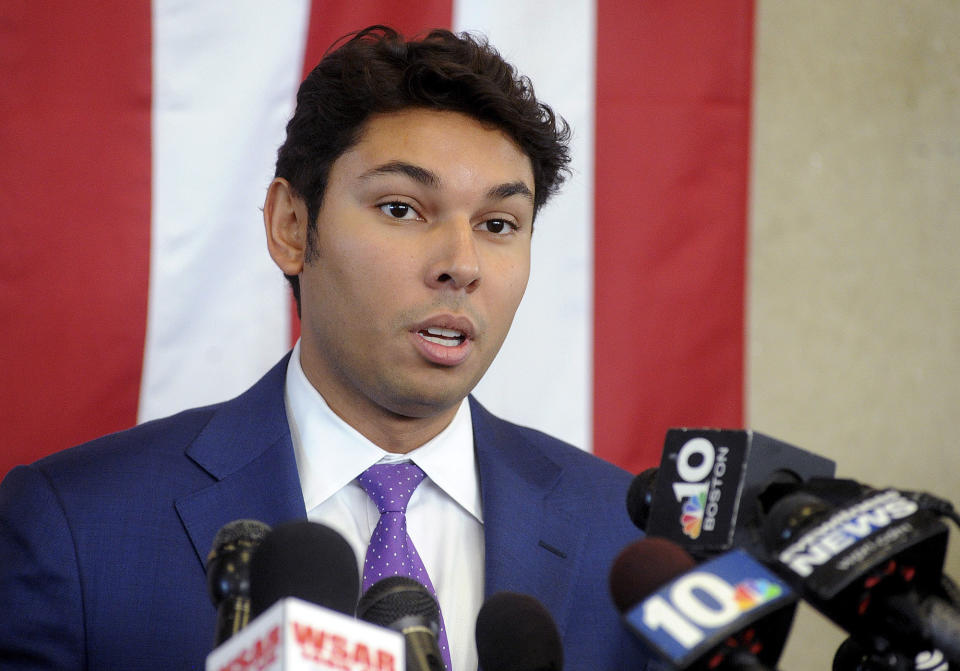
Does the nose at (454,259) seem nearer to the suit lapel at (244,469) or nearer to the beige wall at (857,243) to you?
the suit lapel at (244,469)

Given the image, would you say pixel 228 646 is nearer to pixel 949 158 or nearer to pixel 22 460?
pixel 22 460

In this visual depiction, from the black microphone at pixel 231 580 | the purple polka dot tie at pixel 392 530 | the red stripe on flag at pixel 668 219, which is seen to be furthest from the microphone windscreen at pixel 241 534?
the red stripe on flag at pixel 668 219

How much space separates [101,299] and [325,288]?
0.49m

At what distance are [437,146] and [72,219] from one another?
673mm

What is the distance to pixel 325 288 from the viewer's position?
1.49 m

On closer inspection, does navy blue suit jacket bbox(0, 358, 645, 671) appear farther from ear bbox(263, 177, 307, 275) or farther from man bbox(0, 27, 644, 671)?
ear bbox(263, 177, 307, 275)

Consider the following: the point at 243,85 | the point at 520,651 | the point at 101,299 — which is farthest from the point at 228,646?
the point at 243,85

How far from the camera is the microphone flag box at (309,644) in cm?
58

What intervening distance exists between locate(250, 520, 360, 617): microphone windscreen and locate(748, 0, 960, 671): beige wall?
1.67 metres

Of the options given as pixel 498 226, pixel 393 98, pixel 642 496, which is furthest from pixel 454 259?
pixel 642 496

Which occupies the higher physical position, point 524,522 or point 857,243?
point 857,243

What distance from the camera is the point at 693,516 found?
87 centimetres

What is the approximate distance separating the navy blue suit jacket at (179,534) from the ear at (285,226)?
0.55ft

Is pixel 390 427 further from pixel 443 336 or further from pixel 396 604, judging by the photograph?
pixel 396 604
